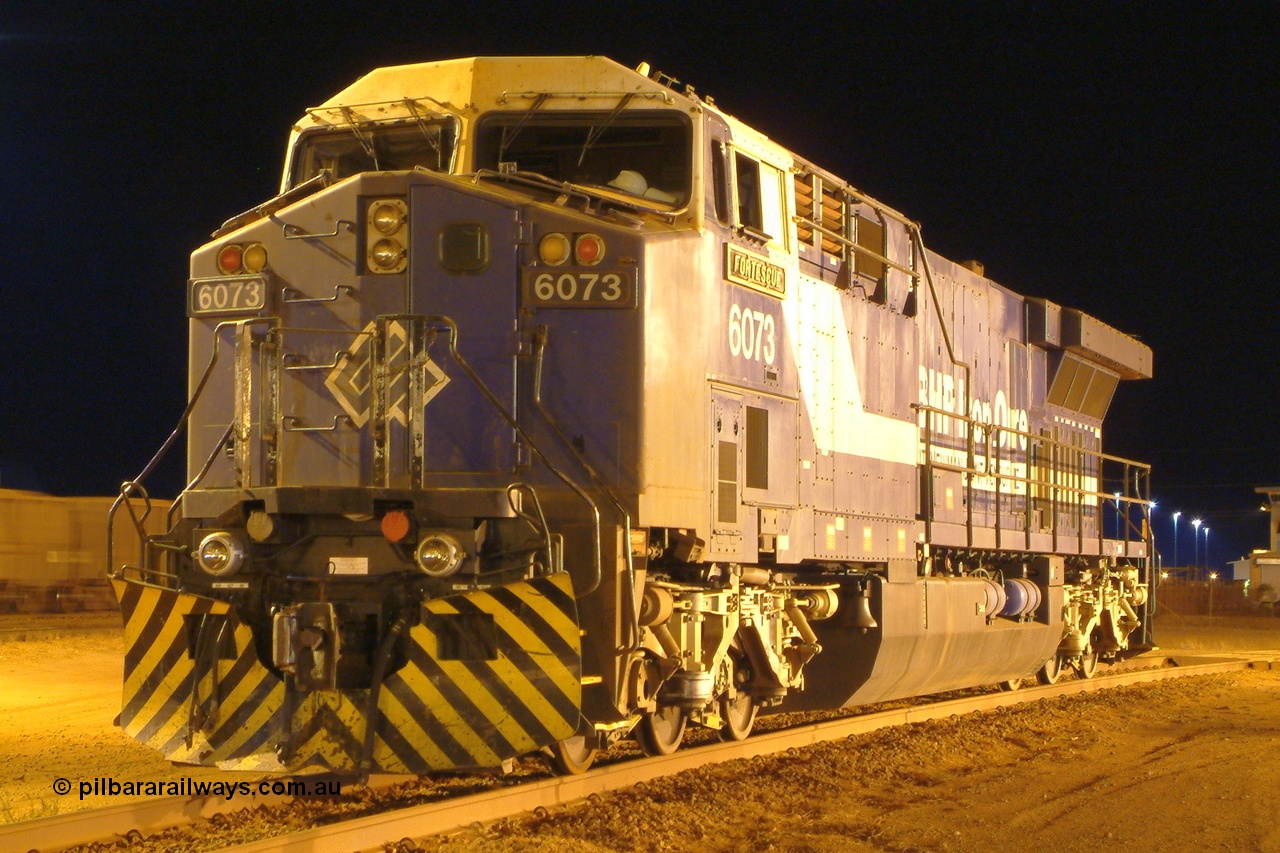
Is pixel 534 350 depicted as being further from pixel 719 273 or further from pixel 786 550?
pixel 786 550

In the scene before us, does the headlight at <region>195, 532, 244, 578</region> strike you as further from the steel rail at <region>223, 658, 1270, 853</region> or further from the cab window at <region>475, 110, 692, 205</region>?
the cab window at <region>475, 110, 692, 205</region>

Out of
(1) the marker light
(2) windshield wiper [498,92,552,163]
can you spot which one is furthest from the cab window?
(1) the marker light

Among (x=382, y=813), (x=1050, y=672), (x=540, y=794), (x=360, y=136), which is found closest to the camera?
(x=382, y=813)

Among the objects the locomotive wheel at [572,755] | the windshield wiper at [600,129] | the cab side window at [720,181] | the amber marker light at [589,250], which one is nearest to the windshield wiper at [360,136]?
the windshield wiper at [600,129]

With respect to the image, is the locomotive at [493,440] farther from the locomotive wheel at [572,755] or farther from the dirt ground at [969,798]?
the dirt ground at [969,798]

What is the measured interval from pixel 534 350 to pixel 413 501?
1131mm

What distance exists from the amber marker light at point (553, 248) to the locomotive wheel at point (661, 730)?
2743mm

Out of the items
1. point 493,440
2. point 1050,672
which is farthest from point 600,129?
point 1050,672

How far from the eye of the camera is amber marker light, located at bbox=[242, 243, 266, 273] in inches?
298

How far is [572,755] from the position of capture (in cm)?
773

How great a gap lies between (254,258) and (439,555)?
2.14 meters

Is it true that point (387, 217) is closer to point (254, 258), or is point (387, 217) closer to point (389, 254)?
point (389, 254)

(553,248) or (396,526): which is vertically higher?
(553,248)

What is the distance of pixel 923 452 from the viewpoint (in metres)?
11.8
